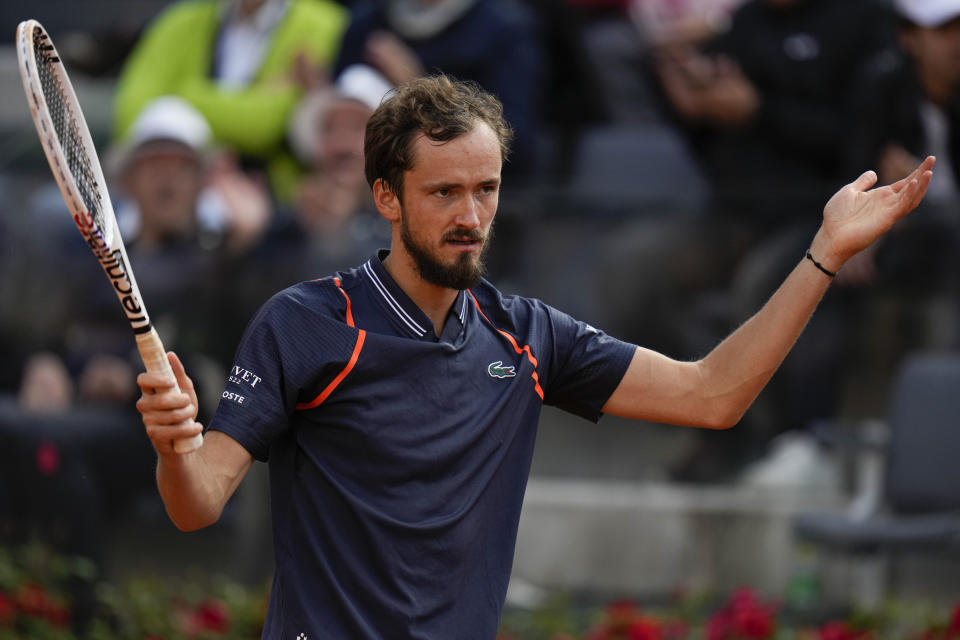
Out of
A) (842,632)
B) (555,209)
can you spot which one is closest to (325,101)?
(555,209)

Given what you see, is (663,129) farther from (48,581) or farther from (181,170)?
(48,581)

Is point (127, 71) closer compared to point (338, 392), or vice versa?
point (338, 392)

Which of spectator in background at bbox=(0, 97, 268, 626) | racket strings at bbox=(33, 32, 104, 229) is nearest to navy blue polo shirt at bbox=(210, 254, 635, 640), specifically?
racket strings at bbox=(33, 32, 104, 229)

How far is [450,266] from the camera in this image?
3.16m

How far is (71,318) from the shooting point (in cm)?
712

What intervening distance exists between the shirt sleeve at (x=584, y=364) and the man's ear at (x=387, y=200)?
49cm

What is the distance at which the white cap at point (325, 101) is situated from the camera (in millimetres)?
7422

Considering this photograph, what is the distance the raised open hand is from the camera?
10.4ft

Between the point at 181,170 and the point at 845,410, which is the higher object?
the point at 181,170

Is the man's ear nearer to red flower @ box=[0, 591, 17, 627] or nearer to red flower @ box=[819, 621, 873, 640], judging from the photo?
red flower @ box=[819, 621, 873, 640]

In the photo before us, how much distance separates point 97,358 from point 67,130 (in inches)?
158

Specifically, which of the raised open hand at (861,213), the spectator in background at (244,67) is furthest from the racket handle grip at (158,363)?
the spectator in background at (244,67)

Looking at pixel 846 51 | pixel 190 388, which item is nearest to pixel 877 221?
pixel 190 388

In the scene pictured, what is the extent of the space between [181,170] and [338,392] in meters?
4.47
